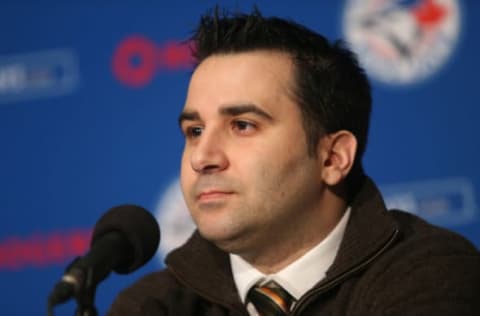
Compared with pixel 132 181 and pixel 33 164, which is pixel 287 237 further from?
pixel 33 164

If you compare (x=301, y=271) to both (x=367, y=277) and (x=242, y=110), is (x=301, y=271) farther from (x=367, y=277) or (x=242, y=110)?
(x=242, y=110)

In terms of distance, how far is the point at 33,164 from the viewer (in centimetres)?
267

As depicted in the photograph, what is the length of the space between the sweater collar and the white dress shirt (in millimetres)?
30

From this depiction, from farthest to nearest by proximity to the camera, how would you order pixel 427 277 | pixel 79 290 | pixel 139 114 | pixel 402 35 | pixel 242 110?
1. pixel 139 114
2. pixel 402 35
3. pixel 242 110
4. pixel 427 277
5. pixel 79 290

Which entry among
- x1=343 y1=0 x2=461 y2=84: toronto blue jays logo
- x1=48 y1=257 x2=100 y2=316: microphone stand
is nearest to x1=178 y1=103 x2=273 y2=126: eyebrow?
x1=48 y1=257 x2=100 y2=316: microphone stand

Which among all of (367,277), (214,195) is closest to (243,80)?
(214,195)

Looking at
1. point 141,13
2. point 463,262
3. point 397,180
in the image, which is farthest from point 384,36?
point 463,262

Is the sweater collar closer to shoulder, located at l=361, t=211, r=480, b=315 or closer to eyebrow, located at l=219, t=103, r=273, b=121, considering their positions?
shoulder, located at l=361, t=211, r=480, b=315

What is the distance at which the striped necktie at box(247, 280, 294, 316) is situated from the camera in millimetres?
1570

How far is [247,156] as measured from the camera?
5.05 ft

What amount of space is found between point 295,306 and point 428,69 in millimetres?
952

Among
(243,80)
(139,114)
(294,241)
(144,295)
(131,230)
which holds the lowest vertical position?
(144,295)

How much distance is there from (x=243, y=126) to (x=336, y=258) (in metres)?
0.31

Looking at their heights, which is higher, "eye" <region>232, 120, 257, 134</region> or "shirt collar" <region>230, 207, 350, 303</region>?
"eye" <region>232, 120, 257, 134</region>
